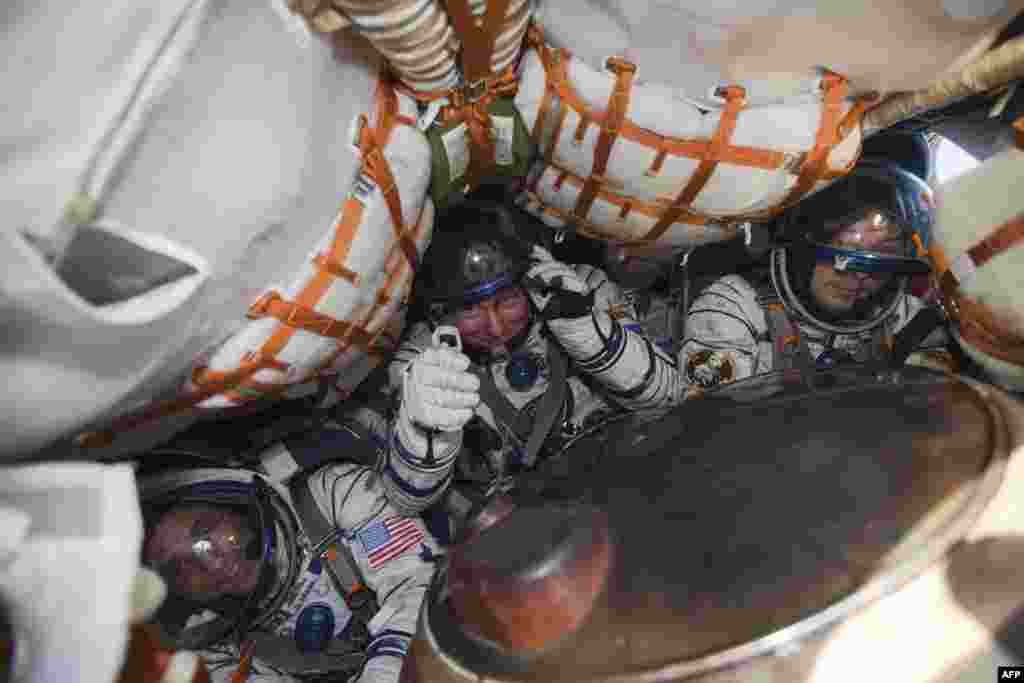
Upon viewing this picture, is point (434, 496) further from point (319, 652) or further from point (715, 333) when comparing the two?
point (715, 333)

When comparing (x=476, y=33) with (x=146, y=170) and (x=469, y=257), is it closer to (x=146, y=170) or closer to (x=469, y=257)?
(x=146, y=170)

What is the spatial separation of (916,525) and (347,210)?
1064mm

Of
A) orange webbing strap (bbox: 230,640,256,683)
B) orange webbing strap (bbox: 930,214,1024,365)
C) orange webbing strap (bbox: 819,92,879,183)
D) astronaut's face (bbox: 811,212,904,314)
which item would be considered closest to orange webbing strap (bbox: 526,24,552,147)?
orange webbing strap (bbox: 819,92,879,183)

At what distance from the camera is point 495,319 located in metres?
2.38

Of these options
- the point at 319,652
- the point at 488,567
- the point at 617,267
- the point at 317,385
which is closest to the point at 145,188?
the point at 488,567

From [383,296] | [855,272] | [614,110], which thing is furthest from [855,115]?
[383,296]

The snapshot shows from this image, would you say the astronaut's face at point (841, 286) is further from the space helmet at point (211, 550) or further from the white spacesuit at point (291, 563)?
the space helmet at point (211, 550)

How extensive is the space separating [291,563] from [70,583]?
4.73ft

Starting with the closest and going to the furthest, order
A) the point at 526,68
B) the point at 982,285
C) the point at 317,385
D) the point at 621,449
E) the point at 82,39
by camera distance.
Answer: the point at 82,39, the point at 621,449, the point at 982,285, the point at 526,68, the point at 317,385

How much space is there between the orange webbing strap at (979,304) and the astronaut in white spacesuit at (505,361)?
3.81 ft

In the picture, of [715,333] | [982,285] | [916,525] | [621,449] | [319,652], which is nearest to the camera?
[916,525]

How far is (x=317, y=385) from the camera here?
69.5 inches

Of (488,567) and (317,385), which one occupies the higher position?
(488,567)

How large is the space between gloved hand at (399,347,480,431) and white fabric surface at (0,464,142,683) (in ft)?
3.61
